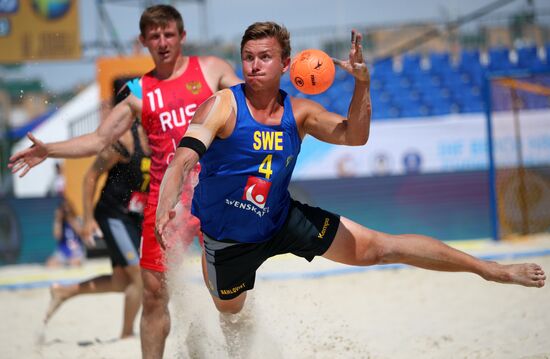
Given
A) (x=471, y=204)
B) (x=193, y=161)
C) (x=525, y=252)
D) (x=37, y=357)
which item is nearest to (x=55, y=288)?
(x=37, y=357)

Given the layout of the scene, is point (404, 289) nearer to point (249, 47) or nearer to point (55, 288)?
point (55, 288)

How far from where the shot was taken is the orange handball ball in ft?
10.9

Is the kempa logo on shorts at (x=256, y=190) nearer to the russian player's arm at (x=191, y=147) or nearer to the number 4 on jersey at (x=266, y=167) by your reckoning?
the number 4 on jersey at (x=266, y=167)

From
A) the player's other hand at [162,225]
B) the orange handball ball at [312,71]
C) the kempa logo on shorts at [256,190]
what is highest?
the orange handball ball at [312,71]

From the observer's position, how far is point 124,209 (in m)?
5.46

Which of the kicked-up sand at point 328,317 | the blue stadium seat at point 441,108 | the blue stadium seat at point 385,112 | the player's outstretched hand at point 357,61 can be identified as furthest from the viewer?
the blue stadium seat at point 441,108

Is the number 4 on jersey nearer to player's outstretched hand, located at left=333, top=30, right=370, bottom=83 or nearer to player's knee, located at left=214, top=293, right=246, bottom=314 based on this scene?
player's outstretched hand, located at left=333, top=30, right=370, bottom=83

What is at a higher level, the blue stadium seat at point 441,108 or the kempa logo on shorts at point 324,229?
the blue stadium seat at point 441,108

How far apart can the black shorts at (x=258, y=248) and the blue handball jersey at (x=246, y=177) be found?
0.17 feet

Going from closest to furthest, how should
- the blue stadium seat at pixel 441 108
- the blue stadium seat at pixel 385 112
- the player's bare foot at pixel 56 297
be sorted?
the player's bare foot at pixel 56 297
the blue stadium seat at pixel 385 112
the blue stadium seat at pixel 441 108

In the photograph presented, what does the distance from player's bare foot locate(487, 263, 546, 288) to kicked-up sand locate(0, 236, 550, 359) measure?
0.56 m

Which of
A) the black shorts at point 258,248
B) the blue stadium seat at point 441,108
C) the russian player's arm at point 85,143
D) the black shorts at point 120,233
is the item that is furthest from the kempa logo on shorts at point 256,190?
the blue stadium seat at point 441,108

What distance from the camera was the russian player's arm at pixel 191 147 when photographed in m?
3.02

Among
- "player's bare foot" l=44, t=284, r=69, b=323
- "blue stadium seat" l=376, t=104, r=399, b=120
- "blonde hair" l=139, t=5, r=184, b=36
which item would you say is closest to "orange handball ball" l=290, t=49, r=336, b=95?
"blonde hair" l=139, t=5, r=184, b=36
